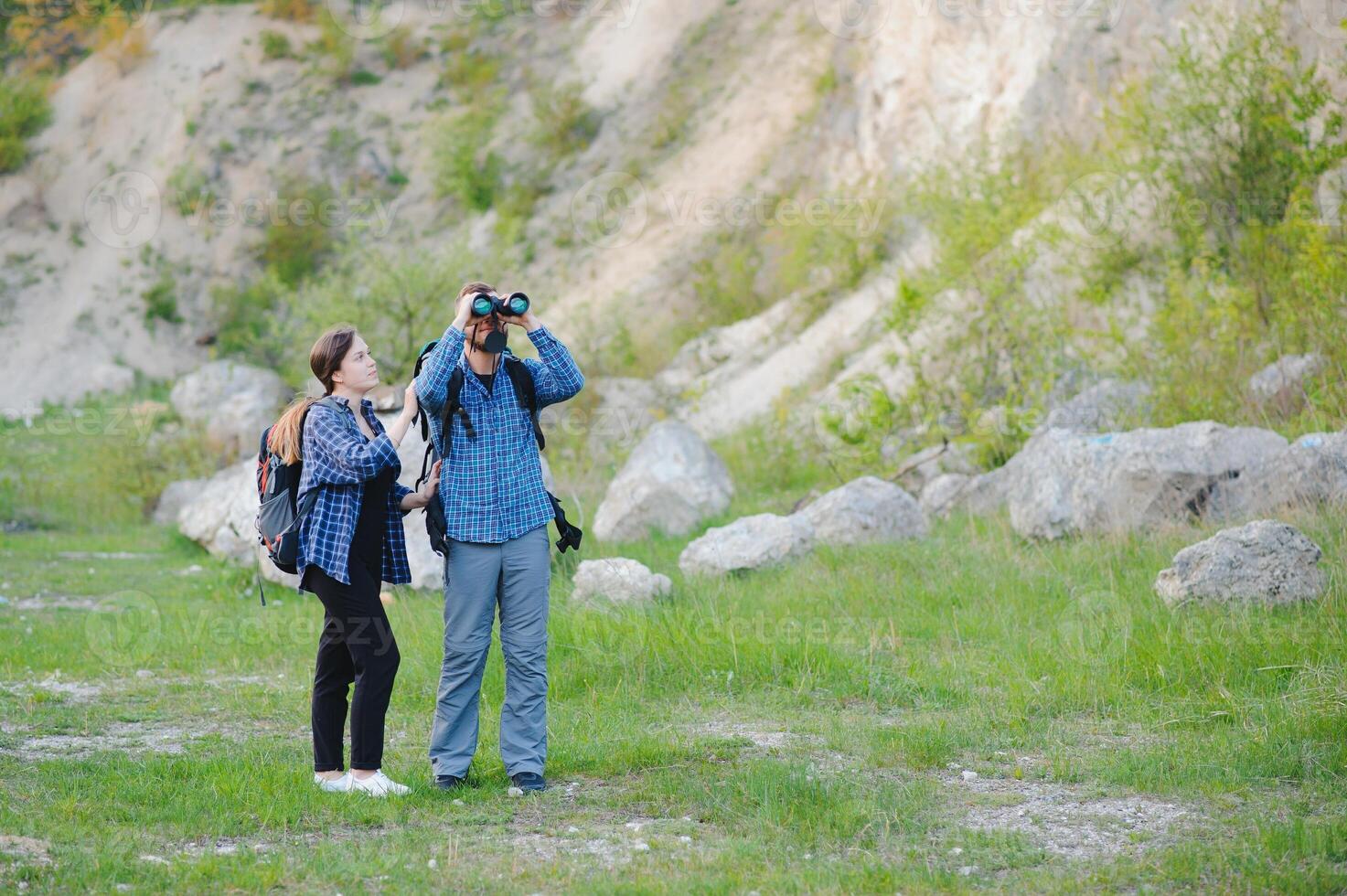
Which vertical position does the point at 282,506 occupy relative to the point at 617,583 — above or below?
above

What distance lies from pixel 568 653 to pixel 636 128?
68.7ft

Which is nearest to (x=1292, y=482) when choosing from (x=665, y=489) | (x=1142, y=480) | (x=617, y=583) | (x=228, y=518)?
(x=1142, y=480)

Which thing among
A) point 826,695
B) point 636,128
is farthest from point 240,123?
point 826,695

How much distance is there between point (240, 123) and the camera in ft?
94.4

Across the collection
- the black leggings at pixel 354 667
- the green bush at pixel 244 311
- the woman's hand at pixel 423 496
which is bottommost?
the black leggings at pixel 354 667

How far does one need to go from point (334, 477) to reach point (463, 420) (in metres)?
0.56

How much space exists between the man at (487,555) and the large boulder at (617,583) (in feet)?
9.49

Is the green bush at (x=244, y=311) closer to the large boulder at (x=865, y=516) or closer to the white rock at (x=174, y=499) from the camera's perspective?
the white rock at (x=174, y=499)

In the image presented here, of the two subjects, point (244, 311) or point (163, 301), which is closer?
point (244, 311)

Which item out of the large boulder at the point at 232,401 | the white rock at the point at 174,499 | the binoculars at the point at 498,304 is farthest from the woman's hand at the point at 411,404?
the large boulder at the point at 232,401

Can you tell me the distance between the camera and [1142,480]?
9477 millimetres

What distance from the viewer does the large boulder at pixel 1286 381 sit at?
11.3 metres

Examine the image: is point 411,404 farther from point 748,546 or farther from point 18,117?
point 18,117

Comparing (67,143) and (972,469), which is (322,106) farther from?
(972,469)
